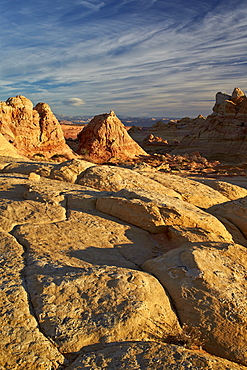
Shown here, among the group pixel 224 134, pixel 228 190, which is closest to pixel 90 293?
pixel 228 190

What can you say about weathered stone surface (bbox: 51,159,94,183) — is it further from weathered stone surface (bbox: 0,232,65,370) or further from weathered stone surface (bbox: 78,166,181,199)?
weathered stone surface (bbox: 0,232,65,370)

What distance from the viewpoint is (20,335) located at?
305 centimetres

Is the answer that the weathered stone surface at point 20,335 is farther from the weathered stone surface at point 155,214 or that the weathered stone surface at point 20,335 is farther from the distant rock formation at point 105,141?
the distant rock formation at point 105,141

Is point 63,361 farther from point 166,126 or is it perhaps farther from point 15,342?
point 166,126

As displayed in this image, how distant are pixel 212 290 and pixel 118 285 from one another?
127cm

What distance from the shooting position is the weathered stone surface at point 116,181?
8.00 metres

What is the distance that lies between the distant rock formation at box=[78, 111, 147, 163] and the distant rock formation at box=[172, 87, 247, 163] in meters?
11.2

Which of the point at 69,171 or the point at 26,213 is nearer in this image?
the point at 26,213

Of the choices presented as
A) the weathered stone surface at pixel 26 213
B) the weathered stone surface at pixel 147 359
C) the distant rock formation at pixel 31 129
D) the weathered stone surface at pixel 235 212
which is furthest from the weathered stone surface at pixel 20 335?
the distant rock formation at pixel 31 129

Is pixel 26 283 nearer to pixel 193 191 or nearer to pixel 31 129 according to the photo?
pixel 193 191

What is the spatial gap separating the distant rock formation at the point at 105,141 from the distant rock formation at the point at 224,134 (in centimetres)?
1116

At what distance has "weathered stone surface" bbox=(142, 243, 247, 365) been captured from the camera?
343 centimetres

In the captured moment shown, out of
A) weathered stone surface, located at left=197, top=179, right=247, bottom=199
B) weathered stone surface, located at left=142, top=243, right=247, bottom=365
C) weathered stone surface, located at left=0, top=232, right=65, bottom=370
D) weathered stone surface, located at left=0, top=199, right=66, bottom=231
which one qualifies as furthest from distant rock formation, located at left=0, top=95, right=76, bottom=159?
weathered stone surface, located at left=142, top=243, right=247, bottom=365

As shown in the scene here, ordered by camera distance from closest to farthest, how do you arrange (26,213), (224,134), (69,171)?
(26,213)
(69,171)
(224,134)
